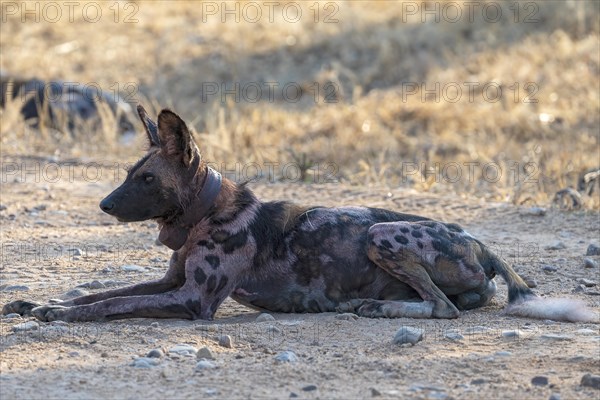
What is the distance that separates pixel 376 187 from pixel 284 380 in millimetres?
5641

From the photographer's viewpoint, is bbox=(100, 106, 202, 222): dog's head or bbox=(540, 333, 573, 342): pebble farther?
bbox=(100, 106, 202, 222): dog's head

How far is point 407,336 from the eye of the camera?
17.6ft

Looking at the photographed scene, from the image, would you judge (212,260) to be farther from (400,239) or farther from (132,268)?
(132,268)

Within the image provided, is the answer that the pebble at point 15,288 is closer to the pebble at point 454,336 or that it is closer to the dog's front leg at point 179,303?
the dog's front leg at point 179,303

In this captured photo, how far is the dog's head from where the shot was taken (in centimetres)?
608

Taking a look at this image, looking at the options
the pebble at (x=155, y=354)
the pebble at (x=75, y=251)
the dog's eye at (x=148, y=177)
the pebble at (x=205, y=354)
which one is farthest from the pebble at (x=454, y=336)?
the pebble at (x=75, y=251)

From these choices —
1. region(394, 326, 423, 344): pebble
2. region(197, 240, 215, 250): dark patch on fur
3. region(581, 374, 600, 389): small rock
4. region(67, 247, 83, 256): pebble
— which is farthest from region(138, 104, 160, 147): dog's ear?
region(581, 374, 600, 389): small rock

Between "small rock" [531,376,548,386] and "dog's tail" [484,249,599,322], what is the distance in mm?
1290

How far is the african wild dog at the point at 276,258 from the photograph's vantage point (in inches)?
239

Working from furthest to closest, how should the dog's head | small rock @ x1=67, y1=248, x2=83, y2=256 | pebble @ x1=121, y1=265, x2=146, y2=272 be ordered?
small rock @ x1=67, y1=248, x2=83, y2=256 < pebble @ x1=121, y1=265, x2=146, y2=272 < the dog's head

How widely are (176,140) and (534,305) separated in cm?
217

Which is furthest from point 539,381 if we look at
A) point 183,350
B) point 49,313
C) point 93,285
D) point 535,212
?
point 535,212

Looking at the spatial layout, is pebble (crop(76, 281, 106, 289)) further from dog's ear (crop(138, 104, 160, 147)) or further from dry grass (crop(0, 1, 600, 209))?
dry grass (crop(0, 1, 600, 209))

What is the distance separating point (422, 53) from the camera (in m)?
18.1
